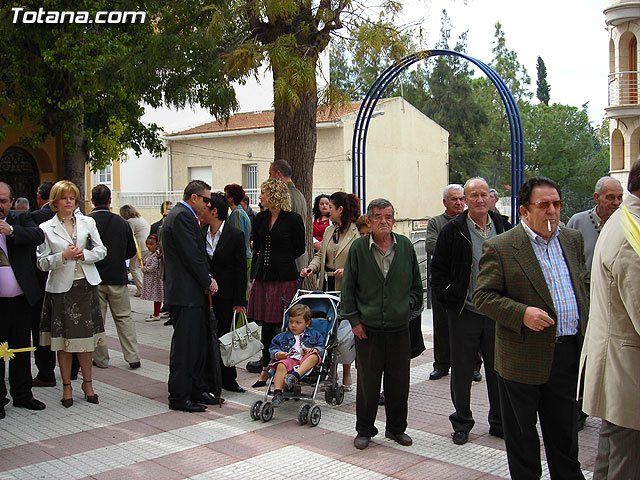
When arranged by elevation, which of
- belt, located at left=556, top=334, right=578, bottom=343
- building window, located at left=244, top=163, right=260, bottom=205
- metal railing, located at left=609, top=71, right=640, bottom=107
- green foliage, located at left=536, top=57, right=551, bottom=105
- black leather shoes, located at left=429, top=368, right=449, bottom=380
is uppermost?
green foliage, located at left=536, top=57, right=551, bottom=105

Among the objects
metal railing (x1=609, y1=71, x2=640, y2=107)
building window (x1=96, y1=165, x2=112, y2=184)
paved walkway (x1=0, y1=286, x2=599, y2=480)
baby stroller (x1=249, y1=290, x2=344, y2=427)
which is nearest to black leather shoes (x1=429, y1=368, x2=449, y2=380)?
paved walkway (x1=0, y1=286, x2=599, y2=480)

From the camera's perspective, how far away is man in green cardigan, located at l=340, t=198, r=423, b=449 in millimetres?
5617

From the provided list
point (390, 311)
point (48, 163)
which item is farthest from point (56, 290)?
point (48, 163)

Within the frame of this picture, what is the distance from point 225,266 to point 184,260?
0.78 metres

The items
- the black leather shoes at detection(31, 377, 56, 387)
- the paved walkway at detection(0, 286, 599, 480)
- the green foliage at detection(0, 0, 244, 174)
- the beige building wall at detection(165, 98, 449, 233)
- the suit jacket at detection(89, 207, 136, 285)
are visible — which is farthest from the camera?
the beige building wall at detection(165, 98, 449, 233)

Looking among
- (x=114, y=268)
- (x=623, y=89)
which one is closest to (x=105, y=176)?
(x=623, y=89)

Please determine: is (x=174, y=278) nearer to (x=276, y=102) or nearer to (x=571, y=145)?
(x=276, y=102)

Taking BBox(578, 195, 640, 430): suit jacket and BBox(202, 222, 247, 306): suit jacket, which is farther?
BBox(202, 222, 247, 306): suit jacket

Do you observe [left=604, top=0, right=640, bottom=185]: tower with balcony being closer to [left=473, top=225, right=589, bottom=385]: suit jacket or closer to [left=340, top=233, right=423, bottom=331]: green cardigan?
[left=340, top=233, right=423, bottom=331]: green cardigan

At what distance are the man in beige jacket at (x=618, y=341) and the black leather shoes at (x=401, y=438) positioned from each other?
7.79 feet

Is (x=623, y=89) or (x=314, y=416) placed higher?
(x=623, y=89)

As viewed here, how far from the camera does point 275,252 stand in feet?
24.3

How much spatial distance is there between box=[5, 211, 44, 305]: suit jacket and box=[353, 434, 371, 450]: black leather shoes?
3.29m

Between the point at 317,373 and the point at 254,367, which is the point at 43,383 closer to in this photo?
the point at 254,367
